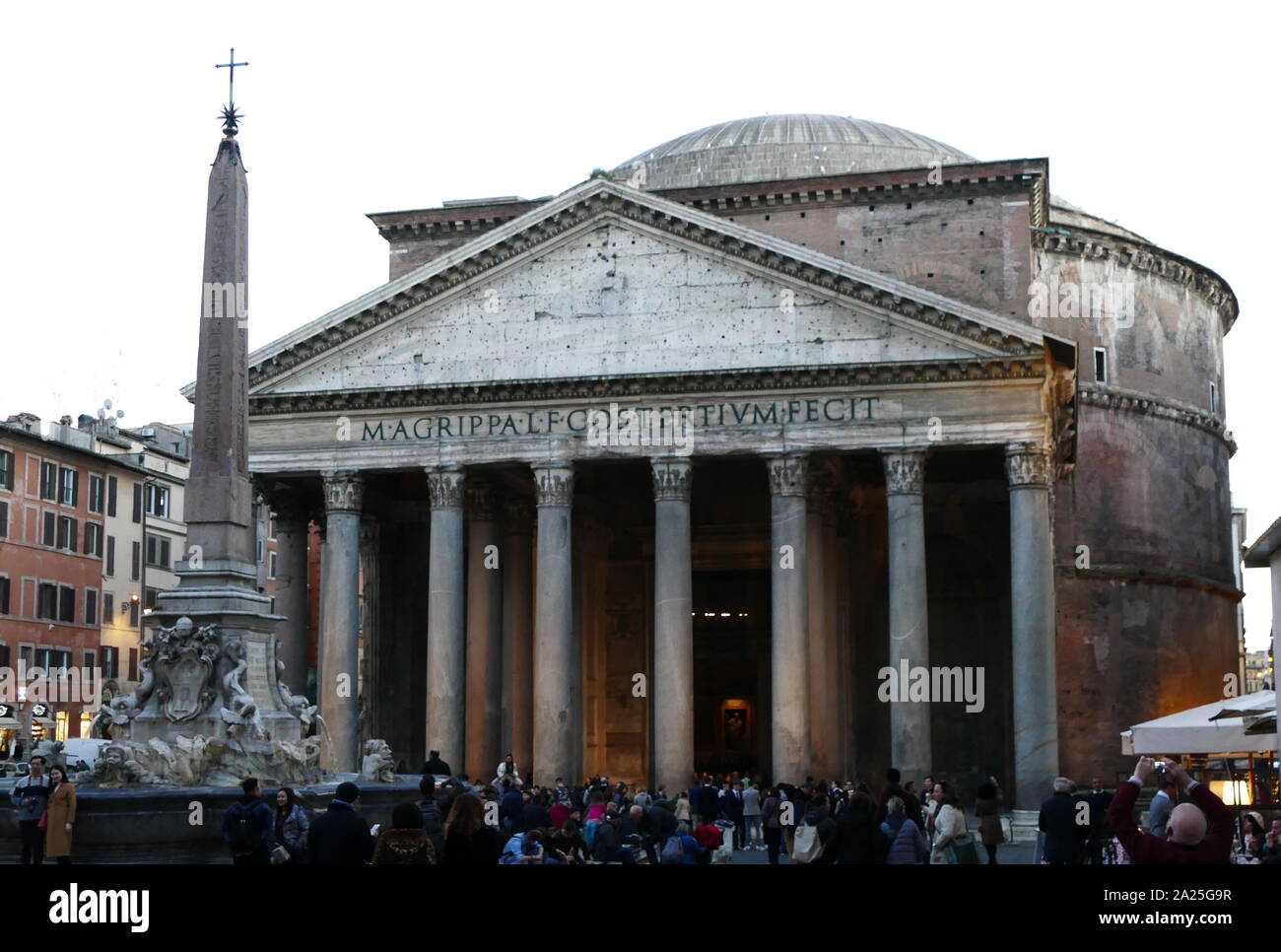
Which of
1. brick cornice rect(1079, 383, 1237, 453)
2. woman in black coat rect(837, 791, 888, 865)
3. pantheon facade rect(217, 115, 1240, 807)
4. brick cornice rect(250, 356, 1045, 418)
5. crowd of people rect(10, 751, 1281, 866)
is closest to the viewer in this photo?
crowd of people rect(10, 751, 1281, 866)

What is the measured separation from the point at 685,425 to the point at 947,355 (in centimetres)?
481

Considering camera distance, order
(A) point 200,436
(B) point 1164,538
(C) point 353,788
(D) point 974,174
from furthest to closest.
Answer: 1. (B) point 1164,538
2. (D) point 974,174
3. (A) point 200,436
4. (C) point 353,788

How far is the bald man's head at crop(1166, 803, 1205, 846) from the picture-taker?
6.93 meters

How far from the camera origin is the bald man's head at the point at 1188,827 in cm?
693

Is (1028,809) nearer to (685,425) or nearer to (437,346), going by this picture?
(685,425)

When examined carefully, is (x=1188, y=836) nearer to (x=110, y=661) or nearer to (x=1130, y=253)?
(x=1130, y=253)

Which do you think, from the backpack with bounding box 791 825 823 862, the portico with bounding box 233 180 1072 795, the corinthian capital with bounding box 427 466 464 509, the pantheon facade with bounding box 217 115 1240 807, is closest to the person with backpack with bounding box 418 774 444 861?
the backpack with bounding box 791 825 823 862

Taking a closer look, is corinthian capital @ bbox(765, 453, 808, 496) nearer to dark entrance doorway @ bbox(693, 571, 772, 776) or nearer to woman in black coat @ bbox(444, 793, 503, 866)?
dark entrance doorway @ bbox(693, 571, 772, 776)

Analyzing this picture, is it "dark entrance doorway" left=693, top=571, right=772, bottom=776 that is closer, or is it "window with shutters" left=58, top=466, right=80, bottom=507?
"dark entrance doorway" left=693, top=571, right=772, bottom=776

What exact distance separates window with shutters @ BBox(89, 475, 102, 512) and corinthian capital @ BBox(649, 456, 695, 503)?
990 inches

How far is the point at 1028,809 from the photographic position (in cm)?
2806

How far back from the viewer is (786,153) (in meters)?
43.5
